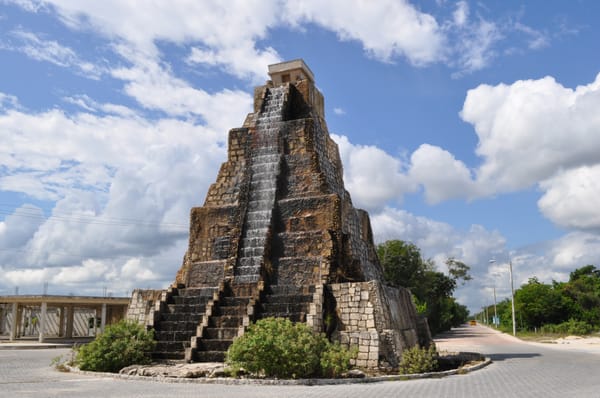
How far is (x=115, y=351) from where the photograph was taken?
1370 cm

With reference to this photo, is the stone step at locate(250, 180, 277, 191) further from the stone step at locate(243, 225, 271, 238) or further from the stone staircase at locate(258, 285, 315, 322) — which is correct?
the stone staircase at locate(258, 285, 315, 322)

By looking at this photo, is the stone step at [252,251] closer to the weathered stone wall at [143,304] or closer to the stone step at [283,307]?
the stone step at [283,307]

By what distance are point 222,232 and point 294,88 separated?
24.9 ft

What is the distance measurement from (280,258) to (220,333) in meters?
3.67

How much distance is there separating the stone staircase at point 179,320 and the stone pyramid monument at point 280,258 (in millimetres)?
31

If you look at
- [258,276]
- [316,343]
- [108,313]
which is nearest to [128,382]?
[316,343]

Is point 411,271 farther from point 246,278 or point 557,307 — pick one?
point 246,278

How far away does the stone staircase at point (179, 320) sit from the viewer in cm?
1524

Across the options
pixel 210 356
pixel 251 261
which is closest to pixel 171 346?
pixel 210 356

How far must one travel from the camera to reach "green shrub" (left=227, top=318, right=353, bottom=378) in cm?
1155

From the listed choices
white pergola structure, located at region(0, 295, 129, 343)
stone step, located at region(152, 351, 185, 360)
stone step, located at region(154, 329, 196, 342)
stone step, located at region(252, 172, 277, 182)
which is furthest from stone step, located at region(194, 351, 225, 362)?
white pergola structure, located at region(0, 295, 129, 343)

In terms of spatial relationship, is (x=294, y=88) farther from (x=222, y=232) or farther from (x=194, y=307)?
(x=194, y=307)

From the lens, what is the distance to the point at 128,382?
38.0ft

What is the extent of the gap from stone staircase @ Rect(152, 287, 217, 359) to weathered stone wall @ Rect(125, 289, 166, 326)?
58cm
